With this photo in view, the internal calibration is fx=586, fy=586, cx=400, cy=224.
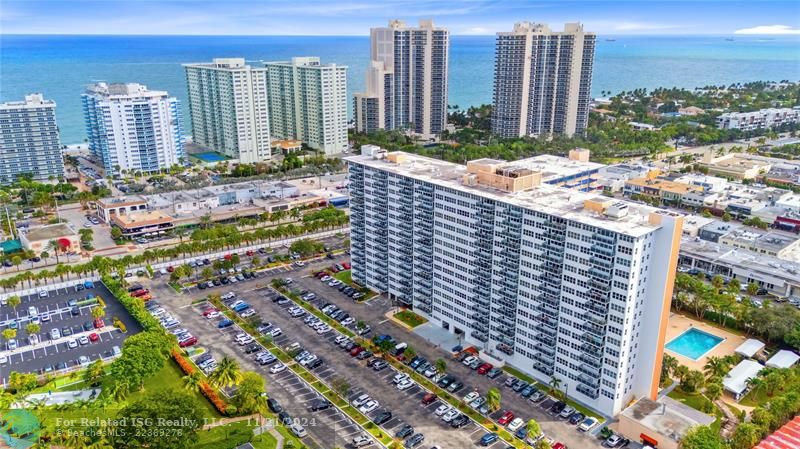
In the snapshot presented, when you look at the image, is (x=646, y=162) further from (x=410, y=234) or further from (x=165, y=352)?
(x=165, y=352)

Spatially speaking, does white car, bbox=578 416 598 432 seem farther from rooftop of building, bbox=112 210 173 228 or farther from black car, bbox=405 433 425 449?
rooftop of building, bbox=112 210 173 228

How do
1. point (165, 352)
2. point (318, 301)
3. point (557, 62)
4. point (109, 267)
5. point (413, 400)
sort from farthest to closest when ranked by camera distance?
point (557, 62) → point (109, 267) → point (318, 301) → point (165, 352) → point (413, 400)

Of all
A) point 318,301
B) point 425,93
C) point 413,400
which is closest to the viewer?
point 413,400

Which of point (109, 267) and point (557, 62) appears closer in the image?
point (109, 267)

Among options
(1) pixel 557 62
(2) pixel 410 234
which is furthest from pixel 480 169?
(1) pixel 557 62

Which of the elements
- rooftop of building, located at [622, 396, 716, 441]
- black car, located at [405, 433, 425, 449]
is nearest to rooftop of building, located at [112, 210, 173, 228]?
black car, located at [405, 433, 425, 449]

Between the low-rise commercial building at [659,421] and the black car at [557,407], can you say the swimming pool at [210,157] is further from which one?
the low-rise commercial building at [659,421]

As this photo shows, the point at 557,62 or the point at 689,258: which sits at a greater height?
the point at 557,62
